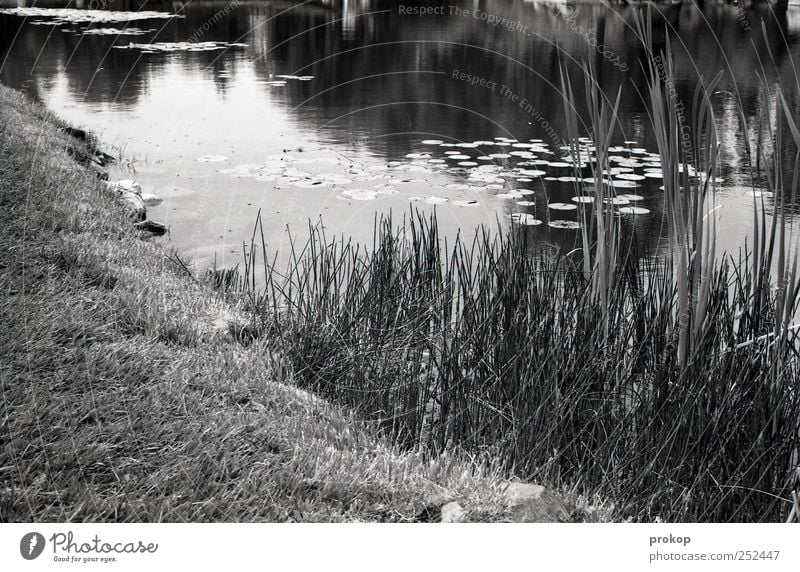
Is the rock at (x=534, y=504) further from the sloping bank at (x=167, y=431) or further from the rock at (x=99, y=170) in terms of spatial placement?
the rock at (x=99, y=170)

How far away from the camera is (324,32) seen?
50.4ft

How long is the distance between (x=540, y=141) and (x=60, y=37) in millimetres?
9604

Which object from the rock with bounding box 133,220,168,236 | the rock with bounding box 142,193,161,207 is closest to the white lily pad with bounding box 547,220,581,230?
the rock with bounding box 133,220,168,236

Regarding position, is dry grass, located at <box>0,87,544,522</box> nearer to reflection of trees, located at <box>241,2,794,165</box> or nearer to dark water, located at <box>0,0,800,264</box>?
dark water, located at <box>0,0,800,264</box>

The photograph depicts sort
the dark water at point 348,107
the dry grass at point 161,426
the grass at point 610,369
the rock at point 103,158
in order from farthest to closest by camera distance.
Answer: the rock at point 103,158 < the dark water at point 348,107 < the grass at point 610,369 < the dry grass at point 161,426

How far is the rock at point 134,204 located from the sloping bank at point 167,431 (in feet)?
5.78

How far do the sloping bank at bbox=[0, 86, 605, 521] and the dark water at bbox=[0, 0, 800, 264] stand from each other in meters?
1.14

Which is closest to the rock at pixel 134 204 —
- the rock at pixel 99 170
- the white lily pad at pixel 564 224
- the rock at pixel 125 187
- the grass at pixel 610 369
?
the rock at pixel 125 187

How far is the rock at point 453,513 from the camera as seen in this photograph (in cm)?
198

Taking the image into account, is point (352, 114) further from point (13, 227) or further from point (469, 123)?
point (13, 227)

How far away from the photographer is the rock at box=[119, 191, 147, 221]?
193 inches

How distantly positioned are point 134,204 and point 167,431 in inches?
124

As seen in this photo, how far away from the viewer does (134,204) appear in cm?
504

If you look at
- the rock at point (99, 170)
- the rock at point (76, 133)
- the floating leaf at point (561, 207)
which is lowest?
the floating leaf at point (561, 207)
